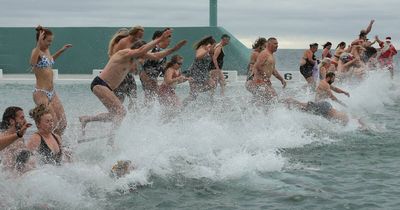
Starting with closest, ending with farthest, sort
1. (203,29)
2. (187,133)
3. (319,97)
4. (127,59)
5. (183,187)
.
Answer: (183,187), (127,59), (187,133), (319,97), (203,29)

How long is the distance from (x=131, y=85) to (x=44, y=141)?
3224 mm

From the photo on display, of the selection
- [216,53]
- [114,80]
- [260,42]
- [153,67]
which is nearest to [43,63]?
[114,80]

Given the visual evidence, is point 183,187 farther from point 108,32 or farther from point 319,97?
point 108,32

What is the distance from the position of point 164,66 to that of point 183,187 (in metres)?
3.96

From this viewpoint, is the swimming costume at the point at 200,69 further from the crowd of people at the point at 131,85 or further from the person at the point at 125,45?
the person at the point at 125,45

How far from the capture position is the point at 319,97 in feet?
40.3

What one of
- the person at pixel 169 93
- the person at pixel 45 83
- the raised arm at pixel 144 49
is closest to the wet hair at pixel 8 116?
the person at pixel 45 83

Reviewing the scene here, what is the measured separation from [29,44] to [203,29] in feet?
26.3

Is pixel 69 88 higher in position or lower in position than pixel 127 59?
lower

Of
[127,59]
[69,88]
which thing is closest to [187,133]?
[127,59]

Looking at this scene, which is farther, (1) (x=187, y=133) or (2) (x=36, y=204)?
(1) (x=187, y=133)

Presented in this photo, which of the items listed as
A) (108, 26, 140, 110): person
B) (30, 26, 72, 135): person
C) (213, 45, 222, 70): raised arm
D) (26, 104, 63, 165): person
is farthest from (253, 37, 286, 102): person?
(26, 104, 63, 165): person

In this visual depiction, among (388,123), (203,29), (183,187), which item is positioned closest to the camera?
(183,187)

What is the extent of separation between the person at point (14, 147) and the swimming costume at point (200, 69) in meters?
6.50
